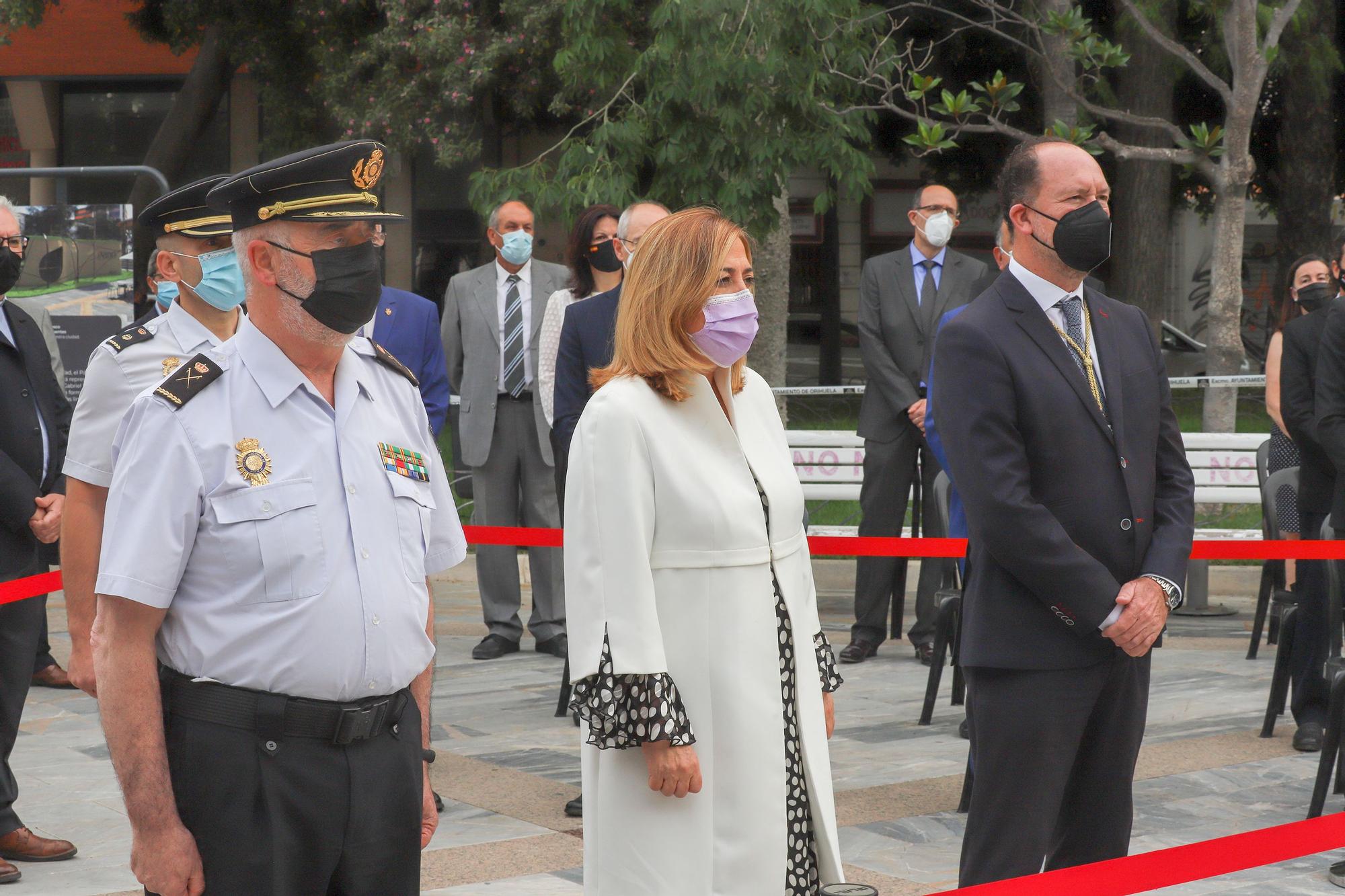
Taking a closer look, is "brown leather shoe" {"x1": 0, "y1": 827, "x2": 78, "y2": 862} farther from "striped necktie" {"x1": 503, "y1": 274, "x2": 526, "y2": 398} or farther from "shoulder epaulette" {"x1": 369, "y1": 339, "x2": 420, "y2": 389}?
"striped necktie" {"x1": 503, "y1": 274, "x2": 526, "y2": 398}

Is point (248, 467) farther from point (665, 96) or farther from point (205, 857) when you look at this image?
point (665, 96)

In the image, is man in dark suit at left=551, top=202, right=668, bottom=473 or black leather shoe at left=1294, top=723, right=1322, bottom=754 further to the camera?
black leather shoe at left=1294, top=723, right=1322, bottom=754

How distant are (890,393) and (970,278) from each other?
81 centimetres

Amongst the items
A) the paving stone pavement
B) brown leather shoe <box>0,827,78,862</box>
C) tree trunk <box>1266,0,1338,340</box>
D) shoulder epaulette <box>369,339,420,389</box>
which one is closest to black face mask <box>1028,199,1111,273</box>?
shoulder epaulette <box>369,339,420,389</box>

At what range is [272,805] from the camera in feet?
8.83

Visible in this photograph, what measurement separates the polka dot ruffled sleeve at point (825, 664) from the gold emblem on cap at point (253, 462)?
1393mm

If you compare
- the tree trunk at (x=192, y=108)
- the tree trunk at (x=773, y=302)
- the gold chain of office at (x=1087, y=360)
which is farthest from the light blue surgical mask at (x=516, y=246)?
the tree trunk at (x=192, y=108)

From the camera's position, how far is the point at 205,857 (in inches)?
108

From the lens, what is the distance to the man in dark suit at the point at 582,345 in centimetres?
630

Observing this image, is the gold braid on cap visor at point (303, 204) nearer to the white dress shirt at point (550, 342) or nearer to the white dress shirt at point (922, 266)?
the white dress shirt at point (550, 342)

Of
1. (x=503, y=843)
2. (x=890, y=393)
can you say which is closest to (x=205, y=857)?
(x=503, y=843)

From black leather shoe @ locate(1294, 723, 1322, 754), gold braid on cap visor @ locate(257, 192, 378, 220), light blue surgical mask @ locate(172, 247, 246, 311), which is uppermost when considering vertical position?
gold braid on cap visor @ locate(257, 192, 378, 220)

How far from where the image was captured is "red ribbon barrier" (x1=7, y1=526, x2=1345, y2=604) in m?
5.43

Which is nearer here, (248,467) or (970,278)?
(248,467)
